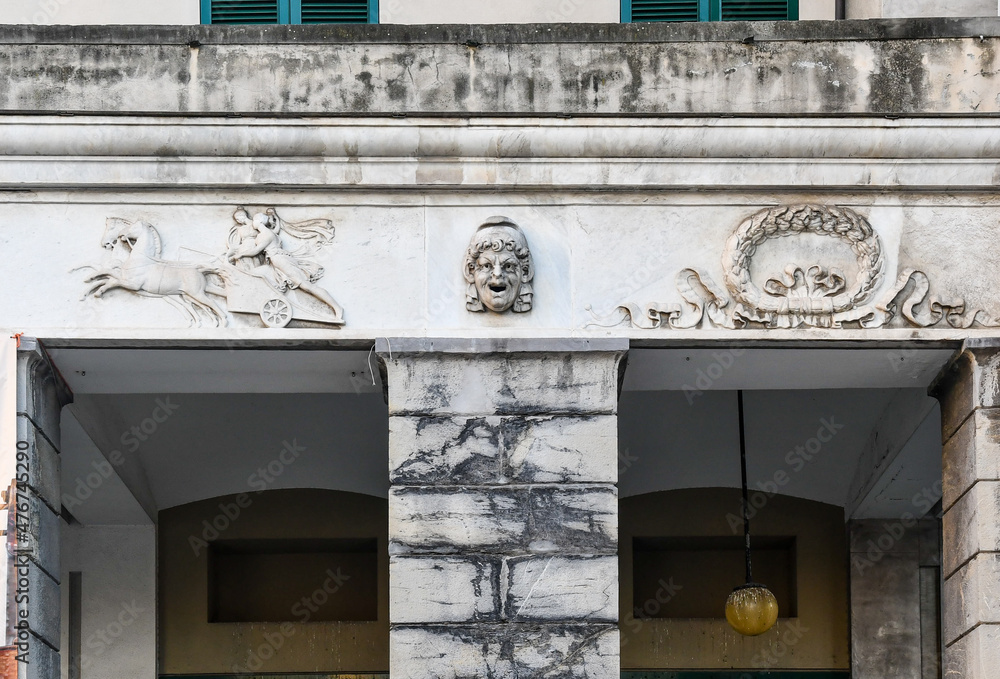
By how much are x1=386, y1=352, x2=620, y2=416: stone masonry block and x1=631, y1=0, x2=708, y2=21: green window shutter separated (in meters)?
3.38

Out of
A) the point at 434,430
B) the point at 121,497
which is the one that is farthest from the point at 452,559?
the point at 121,497

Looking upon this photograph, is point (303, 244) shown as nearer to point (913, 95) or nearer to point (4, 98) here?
point (4, 98)

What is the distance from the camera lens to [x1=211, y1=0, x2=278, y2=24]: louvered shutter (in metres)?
13.5

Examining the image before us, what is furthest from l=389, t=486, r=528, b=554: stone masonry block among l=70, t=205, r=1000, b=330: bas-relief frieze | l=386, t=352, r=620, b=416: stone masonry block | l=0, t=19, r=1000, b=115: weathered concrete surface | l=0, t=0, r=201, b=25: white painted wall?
l=0, t=0, r=201, b=25: white painted wall

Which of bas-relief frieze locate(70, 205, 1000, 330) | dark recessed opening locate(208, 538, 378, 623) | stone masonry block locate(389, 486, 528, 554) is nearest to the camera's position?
stone masonry block locate(389, 486, 528, 554)

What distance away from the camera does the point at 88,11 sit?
46.2 ft

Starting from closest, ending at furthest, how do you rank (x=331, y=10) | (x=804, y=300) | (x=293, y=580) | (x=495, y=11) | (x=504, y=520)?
(x=504, y=520) → (x=804, y=300) → (x=331, y=10) → (x=495, y=11) → (x=293, y=580)

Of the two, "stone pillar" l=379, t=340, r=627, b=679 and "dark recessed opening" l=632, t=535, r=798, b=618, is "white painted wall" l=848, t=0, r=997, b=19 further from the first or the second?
"dark recessed opening" l=632, t=535, r=798, b=618

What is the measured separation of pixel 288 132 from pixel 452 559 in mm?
3027

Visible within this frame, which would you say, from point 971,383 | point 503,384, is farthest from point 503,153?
point 971,383

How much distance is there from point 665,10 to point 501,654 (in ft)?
17.6

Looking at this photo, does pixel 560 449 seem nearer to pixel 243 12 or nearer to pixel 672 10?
pixel 672 10

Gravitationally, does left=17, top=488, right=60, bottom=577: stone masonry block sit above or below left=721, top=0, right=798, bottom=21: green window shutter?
below

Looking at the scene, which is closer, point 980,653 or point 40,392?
point 980,653
